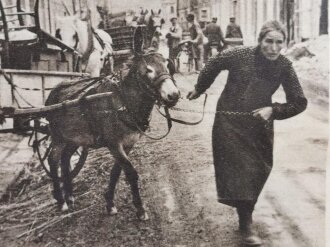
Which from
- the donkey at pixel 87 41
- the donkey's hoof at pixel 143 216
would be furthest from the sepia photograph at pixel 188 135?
the donkey at pixel 87 41

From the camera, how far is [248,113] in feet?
8.91

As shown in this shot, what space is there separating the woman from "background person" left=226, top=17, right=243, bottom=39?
0.43 m

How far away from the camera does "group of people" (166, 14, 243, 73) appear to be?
10.4 ft

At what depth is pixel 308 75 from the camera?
3131 mm

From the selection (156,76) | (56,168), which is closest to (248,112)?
(156,76)

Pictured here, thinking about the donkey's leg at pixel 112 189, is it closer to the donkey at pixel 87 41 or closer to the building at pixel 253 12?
the building at pixel 253 12

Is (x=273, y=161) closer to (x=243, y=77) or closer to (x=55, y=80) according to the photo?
(x=243, y=77)

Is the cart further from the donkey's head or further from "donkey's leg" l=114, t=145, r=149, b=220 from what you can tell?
the donkey's head

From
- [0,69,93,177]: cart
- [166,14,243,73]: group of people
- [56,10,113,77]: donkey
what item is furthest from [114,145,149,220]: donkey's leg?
[56,10,113,77]: donkey

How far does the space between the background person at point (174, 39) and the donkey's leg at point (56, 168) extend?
932mm

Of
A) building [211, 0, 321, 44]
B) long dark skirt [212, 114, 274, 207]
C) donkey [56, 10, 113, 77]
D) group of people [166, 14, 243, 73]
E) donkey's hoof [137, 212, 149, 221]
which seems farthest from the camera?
donkey [56, 10, 113, 77]

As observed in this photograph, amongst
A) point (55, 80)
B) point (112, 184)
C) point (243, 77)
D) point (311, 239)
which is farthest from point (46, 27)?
point (311, 239)

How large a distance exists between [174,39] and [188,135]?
76cm

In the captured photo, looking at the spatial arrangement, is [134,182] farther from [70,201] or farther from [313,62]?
[313,62]
